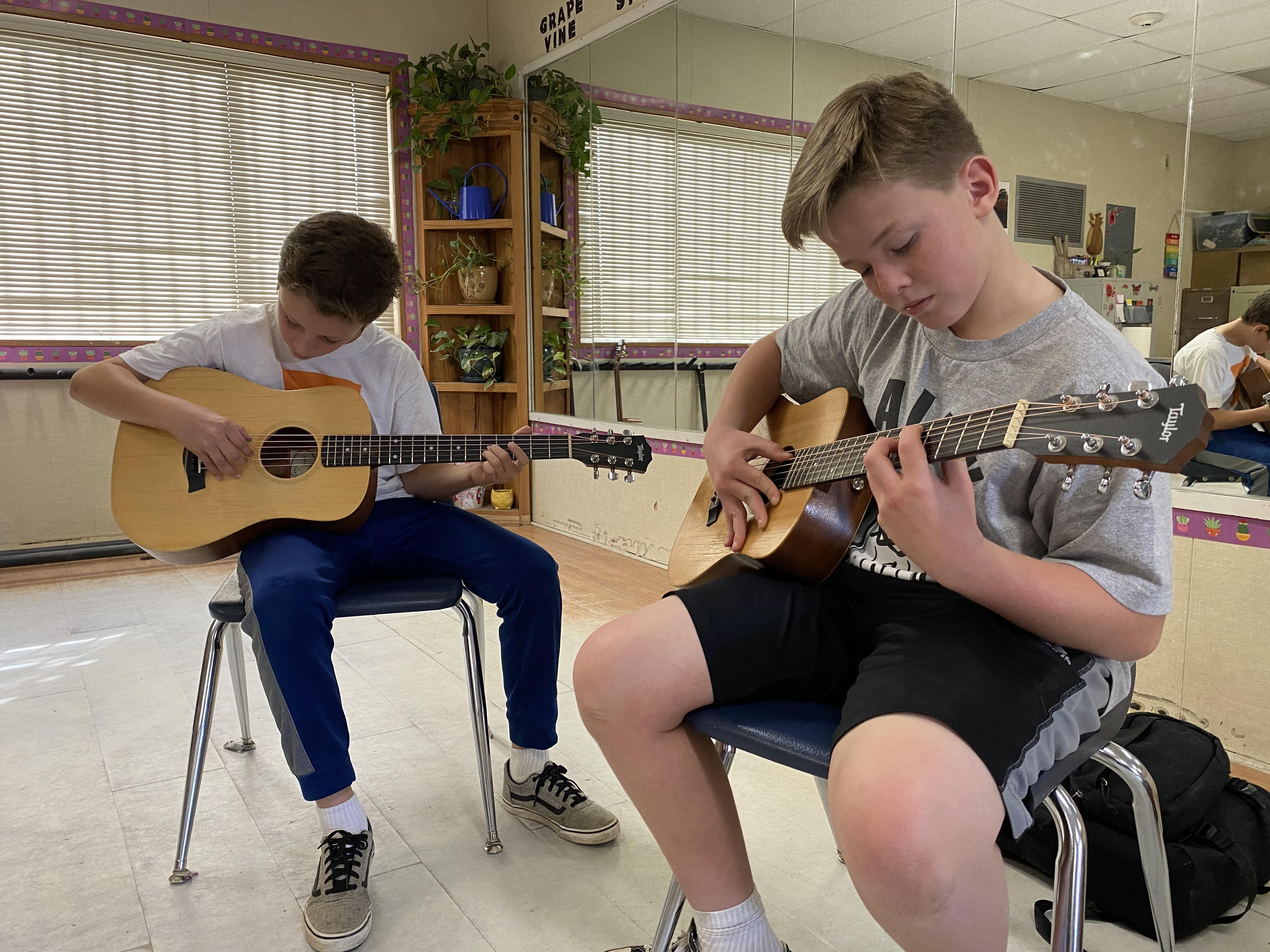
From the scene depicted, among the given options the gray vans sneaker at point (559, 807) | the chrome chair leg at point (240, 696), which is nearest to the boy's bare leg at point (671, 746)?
the gray vans sneaker at point (559, 807)

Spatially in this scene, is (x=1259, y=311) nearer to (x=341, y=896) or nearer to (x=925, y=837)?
(x=925, y=837)

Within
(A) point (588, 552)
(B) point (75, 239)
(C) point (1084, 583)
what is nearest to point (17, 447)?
(B) point (75, 239)

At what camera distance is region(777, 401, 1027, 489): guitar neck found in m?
0.85

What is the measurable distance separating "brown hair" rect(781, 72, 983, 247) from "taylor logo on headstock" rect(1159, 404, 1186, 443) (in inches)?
13.4

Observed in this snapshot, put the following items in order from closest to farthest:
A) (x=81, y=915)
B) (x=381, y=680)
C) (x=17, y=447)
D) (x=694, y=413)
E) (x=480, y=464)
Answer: (x=81, y=915) → (x=480, y=464) → (x=381, y=680) → (x=694, y=413) → (x=17, y=447)

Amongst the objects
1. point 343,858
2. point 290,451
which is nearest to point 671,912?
point 343,858

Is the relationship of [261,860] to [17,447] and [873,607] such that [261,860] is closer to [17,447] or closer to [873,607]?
[873,607]

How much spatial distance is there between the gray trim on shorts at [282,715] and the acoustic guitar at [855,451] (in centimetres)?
62

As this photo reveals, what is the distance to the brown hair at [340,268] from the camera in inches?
64.0

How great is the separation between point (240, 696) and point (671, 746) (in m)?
1.31

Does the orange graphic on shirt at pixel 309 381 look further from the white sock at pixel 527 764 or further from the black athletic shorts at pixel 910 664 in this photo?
the black athletic shorts at pixel 910 664

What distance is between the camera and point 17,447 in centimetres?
370

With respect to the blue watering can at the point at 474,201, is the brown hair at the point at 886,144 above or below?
below

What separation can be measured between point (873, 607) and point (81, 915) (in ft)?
4.20
